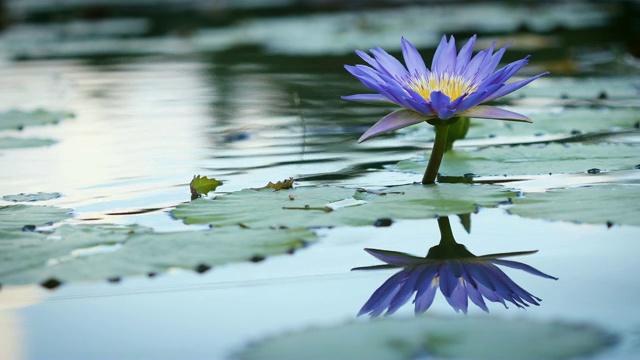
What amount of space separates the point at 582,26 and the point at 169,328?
5.47 meters

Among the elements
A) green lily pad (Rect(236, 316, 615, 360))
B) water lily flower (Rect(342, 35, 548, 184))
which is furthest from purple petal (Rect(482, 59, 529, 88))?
green lily pad (Rect(236, 316, 615, 360))

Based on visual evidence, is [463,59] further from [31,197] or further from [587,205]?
[31,197]

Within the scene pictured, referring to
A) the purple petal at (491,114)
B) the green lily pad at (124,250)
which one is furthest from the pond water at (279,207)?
the purple petal at (491,114)

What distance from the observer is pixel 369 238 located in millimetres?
1404

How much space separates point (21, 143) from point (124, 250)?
4.08 ft

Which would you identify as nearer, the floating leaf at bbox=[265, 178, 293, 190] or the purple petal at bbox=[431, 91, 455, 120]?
the purple petal at bbox=[431, 91, 455, 120]

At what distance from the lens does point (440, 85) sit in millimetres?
1637

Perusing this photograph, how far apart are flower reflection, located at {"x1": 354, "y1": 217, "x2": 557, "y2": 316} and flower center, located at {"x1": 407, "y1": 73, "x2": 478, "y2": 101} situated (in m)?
0.38

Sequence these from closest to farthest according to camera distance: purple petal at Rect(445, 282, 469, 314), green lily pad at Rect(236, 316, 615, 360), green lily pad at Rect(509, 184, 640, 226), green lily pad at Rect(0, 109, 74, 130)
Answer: green lily pad at Rect(236, 316, 615, 360) → purple petal at Rect(445, 282, 469, 314) → green lily pad at Rect(509, 184, 640, 226) → green lily pad at Rect(0, 109, 74, 130)

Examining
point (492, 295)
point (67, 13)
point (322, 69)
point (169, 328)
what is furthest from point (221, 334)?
point (67, 13)

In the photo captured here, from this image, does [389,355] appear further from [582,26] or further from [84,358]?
[582,26]

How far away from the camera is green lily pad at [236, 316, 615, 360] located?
2.97 feet

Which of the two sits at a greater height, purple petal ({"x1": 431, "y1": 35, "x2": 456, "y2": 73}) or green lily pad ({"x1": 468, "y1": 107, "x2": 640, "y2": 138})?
purple petal ({"x1": 431, "y1": 35, "x2": 456, "y2": 73})

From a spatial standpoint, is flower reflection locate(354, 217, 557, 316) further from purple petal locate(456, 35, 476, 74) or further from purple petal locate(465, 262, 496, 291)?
purple petal locate(456, 35, 476, 74)
